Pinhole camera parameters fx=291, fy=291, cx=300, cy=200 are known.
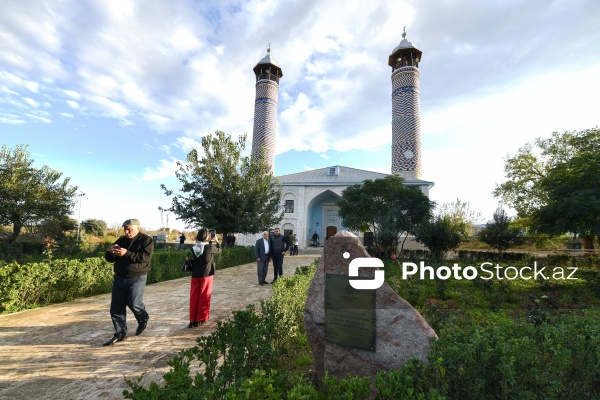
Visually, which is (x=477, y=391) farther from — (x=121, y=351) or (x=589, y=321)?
(x=121, y=351)

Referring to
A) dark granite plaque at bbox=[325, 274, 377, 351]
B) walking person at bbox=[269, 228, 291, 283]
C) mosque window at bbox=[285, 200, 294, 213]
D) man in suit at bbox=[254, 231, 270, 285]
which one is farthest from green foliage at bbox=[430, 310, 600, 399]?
mosque window at bbox=[285, 200, 294, 213]

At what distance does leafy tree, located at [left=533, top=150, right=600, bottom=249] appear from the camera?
8336mm

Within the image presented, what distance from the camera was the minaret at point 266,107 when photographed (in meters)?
30.0

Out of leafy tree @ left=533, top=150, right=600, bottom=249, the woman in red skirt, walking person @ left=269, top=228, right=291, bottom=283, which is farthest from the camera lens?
walking person @ left=269, top=228, right=291, bottom=283

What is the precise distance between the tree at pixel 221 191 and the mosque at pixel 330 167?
983 cm

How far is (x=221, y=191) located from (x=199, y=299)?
1045 cm

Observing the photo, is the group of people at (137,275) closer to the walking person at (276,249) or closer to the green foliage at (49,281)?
the green foliage at (49,281)

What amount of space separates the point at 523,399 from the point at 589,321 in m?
1.80

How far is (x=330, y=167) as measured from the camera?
3189 centimetres

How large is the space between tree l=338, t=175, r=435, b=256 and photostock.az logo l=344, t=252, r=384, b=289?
612 inches

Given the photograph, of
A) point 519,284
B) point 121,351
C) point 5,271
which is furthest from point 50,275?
point 519,284

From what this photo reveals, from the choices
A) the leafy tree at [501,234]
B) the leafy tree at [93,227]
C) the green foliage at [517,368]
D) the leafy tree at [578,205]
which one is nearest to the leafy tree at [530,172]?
the leafy tree at [501,234]

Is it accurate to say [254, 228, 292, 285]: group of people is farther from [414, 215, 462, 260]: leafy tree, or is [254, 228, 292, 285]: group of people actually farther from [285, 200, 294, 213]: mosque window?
[285, 200, 294, 213]: mosque window

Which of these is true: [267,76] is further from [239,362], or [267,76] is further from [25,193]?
[239,362]
